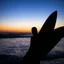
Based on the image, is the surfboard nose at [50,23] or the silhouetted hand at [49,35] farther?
the surfboard nose at [50,23]

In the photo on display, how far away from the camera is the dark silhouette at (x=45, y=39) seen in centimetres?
288

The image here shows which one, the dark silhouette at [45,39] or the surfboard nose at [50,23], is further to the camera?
the surfboard nose at [50,23]

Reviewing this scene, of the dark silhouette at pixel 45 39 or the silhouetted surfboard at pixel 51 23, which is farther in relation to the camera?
the silhouetted surfboard at pixel 51 23

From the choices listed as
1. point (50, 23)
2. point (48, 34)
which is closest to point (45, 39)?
point (48, 34)

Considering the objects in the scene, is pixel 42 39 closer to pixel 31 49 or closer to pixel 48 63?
pixel 31 49

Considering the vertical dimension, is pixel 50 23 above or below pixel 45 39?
above

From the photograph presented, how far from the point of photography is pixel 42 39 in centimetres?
324

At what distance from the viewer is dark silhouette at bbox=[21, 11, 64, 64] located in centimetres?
288

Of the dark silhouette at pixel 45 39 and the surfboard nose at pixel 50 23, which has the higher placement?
the surfboard nose at pixel 50 23

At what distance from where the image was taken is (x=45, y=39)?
10.4 feet

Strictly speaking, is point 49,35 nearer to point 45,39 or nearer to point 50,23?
point 45,39

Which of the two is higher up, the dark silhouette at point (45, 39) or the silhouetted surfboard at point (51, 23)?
the silhouetted surfboard at point (51, 23)

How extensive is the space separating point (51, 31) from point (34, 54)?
1122 mm

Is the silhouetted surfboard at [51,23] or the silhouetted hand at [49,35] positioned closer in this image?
the silhouetted hand at [49,35]
